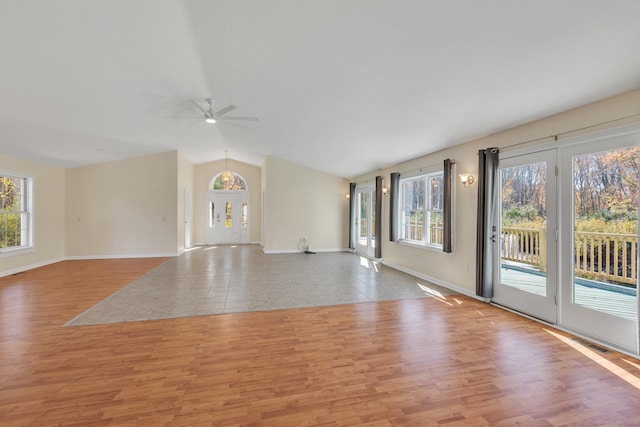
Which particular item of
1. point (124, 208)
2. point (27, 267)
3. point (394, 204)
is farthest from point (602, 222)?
point (27, 267)

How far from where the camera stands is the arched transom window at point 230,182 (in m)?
10.8

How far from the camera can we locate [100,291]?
4555mm

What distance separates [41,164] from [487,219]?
31.5 feet

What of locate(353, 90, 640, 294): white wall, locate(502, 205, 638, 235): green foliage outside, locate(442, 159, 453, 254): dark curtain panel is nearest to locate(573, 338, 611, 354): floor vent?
locate(502, 205, 638, 235): green foliage outside

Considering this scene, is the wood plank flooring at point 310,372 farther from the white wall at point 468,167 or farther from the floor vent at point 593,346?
the white wall at point 468,167

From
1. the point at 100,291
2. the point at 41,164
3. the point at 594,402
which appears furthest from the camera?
the point at 41,164

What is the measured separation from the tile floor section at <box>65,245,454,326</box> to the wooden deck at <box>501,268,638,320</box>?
132cm

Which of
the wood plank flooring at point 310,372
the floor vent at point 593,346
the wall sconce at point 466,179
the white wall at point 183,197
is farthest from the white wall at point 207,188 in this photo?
the floor vent at point 593,346

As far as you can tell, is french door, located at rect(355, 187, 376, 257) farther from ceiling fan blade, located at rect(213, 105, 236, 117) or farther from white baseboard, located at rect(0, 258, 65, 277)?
white baseboard, located at rect(0, 258, 65, 277)

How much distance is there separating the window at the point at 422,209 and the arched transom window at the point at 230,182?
6838mm

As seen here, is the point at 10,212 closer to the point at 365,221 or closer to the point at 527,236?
the point at 365,221

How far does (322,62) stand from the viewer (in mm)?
3084

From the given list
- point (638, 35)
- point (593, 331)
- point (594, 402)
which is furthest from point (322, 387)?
point (638, 35)

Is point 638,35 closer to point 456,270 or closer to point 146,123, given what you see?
point 456,270
